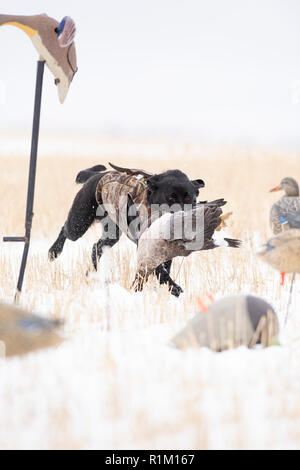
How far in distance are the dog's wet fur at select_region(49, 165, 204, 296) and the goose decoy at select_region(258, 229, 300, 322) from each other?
1.20 m

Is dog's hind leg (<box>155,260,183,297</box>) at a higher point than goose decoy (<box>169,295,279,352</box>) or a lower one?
higher

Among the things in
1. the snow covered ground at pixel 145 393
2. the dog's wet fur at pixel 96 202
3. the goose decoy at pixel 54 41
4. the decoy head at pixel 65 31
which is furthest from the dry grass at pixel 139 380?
the decoy head at pixel 65 31

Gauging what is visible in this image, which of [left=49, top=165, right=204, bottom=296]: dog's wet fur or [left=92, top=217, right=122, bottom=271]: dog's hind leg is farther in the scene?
[left=92, top=217, right=122, bottom=271]: dog's hind leg

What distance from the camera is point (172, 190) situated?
4.20 m

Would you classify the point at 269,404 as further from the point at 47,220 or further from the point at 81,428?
the point at 47,220

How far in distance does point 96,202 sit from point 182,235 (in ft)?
4.76

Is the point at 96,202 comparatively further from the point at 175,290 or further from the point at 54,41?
the point at 54,41

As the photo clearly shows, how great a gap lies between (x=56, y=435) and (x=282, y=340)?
1.59 metres

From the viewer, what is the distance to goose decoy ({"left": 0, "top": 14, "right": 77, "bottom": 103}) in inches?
144

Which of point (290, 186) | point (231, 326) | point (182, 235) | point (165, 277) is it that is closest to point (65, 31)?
Answer: point (182, 235)

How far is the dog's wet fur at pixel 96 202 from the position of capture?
421 cm

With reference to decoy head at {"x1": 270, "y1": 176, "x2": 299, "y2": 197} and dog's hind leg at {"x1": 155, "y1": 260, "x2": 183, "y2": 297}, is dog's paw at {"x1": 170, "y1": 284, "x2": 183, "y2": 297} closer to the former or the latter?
dog's hind leg at {"x1": 155, "y1": 260, "x2": 183, "y2": 297}

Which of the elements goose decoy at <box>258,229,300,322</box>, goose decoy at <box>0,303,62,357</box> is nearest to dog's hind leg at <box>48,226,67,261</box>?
goose decoy at <box>0,303,62,357</box>

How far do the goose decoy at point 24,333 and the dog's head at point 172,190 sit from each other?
151 cm
